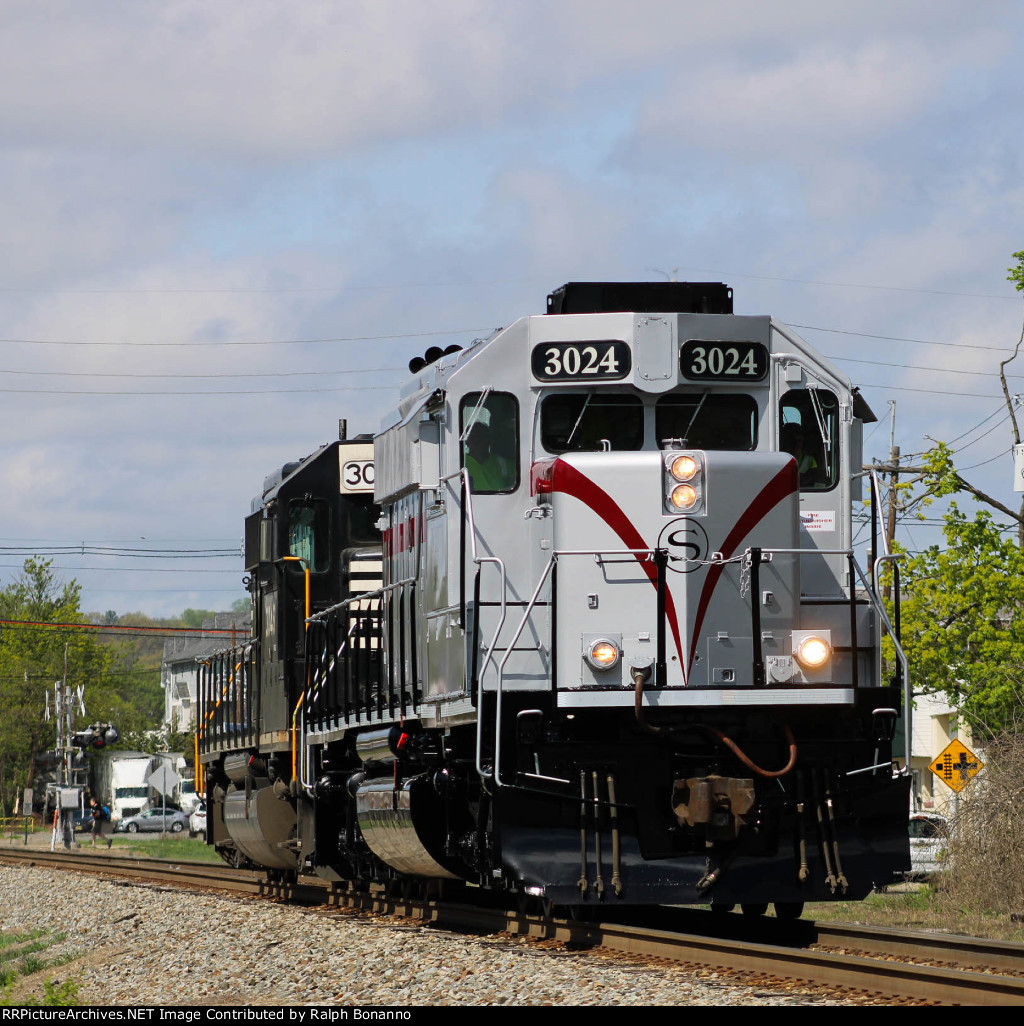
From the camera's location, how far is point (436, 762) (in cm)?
1262

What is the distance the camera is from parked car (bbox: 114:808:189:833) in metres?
65.3

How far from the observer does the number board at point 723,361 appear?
11500 mm

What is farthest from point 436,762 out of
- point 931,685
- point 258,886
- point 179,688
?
point 179,688

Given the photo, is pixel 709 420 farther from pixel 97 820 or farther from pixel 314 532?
pixel 97 820

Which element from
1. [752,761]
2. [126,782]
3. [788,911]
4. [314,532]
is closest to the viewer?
[752,761]

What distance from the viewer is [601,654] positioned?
1084 cm

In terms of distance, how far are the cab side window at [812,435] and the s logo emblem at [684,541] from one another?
124 centimetres

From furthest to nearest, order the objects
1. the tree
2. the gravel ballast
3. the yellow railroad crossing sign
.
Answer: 1. the tree
2. the yellow railroad crossing sign
3. the gravel ballast

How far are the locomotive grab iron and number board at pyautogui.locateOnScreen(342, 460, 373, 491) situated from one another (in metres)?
3.23

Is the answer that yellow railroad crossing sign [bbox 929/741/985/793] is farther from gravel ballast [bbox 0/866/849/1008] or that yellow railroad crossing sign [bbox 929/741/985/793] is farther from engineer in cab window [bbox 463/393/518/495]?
engineer in cab window [bbox 463/393/518/495]

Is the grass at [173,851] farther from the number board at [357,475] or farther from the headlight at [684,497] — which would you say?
the headlight at [684,497]

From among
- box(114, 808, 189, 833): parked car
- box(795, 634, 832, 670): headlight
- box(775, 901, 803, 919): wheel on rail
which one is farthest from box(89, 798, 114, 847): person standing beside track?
box(795, 634, 832, 670): headlight

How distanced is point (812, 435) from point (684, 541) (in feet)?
5.22

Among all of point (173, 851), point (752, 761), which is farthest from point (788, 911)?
point (173, 851)
